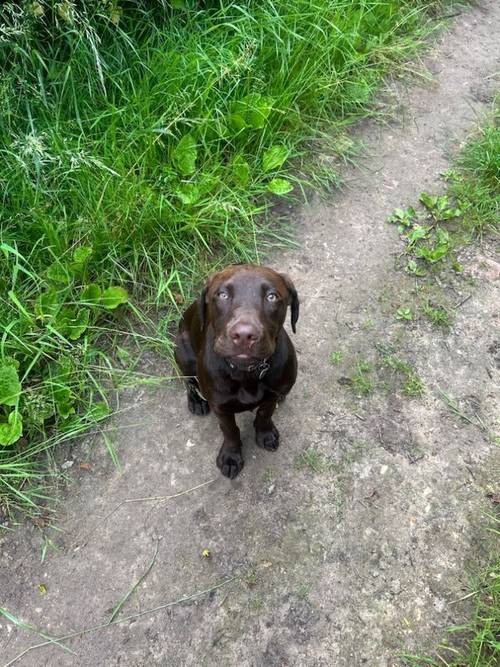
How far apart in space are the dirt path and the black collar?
27.5 inches

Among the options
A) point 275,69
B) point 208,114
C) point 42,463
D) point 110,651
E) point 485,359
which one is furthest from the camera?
point 275,69

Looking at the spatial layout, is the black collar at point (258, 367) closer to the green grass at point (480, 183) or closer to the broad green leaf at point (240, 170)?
the broad green leaf at point (240, 170)

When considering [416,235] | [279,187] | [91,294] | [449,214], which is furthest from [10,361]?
[449,214]

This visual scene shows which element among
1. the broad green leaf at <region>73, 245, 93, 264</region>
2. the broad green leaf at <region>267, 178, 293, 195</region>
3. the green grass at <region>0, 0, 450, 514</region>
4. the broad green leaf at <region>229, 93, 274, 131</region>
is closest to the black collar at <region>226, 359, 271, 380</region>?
the green grass at <region>0, 0, 450, 514</region>

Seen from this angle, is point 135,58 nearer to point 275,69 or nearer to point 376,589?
point 275,69

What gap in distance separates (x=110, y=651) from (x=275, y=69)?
3.52 metres

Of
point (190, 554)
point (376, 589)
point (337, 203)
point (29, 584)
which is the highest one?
point (337, 203)

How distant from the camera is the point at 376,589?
2.37 meters

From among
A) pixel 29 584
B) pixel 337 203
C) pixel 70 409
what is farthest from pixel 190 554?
pixel 337 203

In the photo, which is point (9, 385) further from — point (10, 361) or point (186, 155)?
point (186, 155)

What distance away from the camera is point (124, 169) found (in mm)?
3215

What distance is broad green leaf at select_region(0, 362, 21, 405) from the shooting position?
2.60 m

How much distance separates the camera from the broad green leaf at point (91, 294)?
2986mm

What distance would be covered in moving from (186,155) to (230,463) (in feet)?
6.15
